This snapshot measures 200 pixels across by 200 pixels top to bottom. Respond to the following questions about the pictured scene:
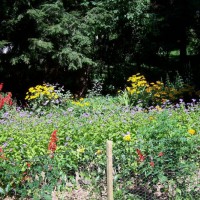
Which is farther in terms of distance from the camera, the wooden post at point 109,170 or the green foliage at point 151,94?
the green foliage at point 151,94

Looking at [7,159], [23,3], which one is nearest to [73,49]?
[23,3]

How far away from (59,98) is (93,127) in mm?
3117

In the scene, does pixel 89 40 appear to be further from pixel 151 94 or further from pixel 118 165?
pixel 118 165

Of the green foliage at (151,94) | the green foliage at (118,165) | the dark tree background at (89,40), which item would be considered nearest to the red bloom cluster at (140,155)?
the green foliage at (118,165)

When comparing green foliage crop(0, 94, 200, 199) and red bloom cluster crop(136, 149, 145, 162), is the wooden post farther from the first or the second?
red bloom cluster crop(136, 149, 145, 162)

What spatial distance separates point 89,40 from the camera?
8516 millimetres

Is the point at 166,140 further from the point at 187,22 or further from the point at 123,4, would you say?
the point at 187,22

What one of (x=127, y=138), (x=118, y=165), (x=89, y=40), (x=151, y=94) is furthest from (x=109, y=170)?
(x=89, y=40)

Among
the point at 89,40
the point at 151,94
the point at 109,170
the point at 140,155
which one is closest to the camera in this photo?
the point at 109,170

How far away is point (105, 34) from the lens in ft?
31.6

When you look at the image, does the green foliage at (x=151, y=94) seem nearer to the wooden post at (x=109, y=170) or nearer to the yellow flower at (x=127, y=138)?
the yellow flower at (x=127, y=138)

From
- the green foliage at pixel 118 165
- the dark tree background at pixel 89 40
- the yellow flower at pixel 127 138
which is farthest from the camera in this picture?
the dark tree background at pixel 89 40

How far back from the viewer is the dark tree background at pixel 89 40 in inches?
322

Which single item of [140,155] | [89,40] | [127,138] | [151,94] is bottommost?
[140,155]
